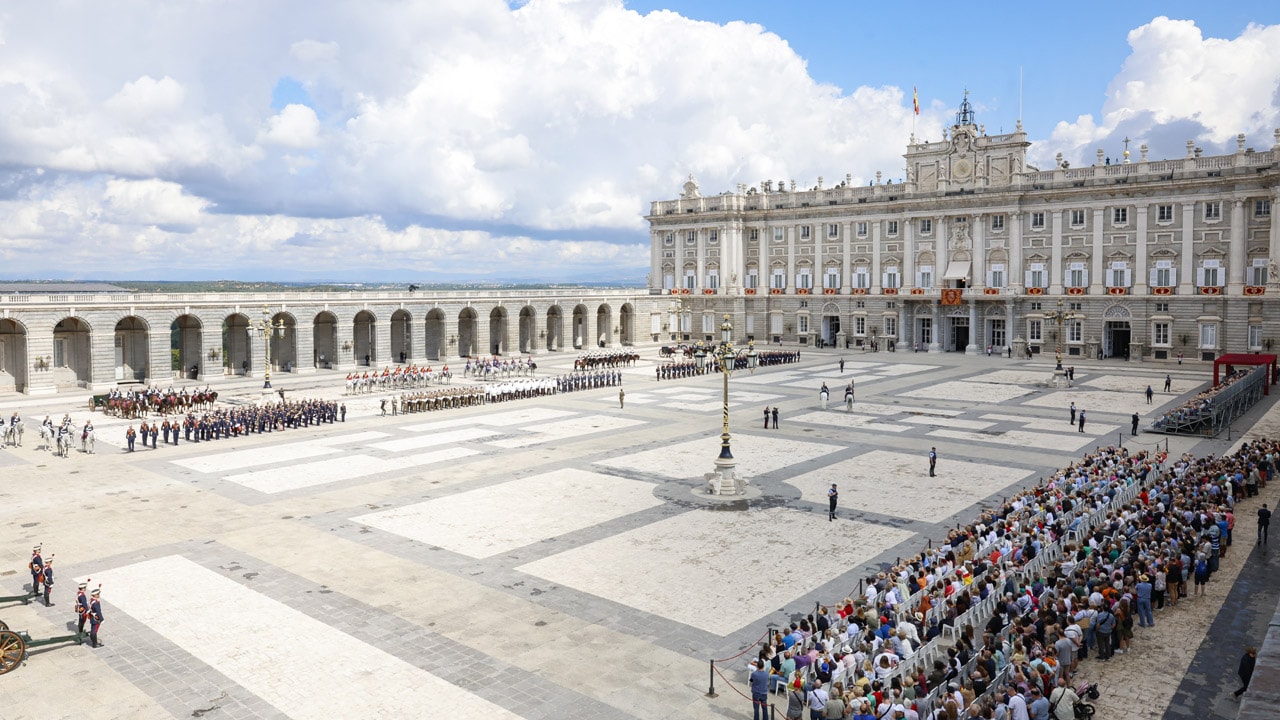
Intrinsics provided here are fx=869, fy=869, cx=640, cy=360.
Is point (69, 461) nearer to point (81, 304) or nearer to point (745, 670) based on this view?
point (81, 304)

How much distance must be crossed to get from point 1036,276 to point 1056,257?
2370 millimetres

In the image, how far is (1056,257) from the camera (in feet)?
253

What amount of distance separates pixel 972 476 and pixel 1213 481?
7781mm

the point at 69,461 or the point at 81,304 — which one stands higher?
the point at 81,304

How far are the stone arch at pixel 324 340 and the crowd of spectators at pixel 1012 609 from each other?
199 feet

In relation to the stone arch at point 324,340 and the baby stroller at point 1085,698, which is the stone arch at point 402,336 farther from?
the baby stroller at point 1085,698

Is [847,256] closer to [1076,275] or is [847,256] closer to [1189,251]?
[1076,275]

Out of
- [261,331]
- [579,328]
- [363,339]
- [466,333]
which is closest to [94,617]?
[261,331]

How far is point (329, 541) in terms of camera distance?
24.3 meters

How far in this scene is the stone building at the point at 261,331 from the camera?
2180 inches

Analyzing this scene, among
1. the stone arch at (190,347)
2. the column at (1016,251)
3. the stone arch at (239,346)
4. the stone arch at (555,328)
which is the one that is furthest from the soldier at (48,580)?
the column at (1016,251)

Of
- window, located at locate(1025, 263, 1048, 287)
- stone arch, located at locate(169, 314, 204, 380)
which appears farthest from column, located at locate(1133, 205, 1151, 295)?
stone arch, located at locate(169, 314, 204, 380)

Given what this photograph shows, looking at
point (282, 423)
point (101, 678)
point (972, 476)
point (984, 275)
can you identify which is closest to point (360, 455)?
point (282, 423)

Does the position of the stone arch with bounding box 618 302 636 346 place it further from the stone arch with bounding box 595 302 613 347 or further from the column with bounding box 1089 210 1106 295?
the column with bounding box 1089 210 1106 295
